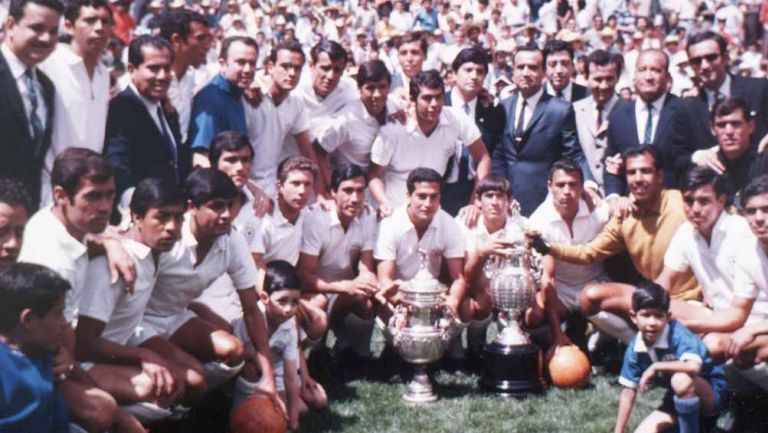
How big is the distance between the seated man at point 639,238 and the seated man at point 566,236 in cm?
14

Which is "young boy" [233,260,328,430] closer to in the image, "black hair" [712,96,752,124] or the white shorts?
the white shorts

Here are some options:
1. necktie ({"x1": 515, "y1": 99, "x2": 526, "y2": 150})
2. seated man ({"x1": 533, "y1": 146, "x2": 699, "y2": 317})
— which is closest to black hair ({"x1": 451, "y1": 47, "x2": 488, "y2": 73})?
necktie ({"x1": 515, "y1": 99, "x2": 526, "y2": 150})

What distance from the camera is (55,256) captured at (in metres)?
4.47

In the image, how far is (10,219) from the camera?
173 inches

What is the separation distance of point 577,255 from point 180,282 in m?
2.96

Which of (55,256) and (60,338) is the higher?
(55,256)

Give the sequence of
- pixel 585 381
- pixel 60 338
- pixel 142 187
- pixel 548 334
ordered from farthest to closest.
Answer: pixel 548 334
pixel 585 381
pixel 142 187
pixel 60 338

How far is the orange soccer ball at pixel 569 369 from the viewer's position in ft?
20.8

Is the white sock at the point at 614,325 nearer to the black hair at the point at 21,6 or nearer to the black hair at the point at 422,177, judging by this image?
the black hair at the point at 422,177

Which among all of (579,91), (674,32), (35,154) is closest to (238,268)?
(35,154)

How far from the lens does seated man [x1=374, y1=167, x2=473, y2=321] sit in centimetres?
662

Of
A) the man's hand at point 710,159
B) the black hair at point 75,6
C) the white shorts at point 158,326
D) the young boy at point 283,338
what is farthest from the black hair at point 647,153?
the black hair at point 75,6

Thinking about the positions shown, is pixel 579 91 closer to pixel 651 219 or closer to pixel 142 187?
pixel 651 219

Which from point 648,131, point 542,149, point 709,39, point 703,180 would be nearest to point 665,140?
point 648,131
